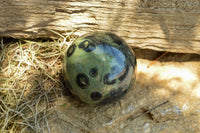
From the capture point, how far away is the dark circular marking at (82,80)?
217 cm

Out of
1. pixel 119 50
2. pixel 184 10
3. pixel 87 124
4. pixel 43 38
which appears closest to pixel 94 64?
pixel 119 50

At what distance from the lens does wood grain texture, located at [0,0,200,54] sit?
2654mm

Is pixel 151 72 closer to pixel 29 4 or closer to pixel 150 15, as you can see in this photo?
pixel 150 15

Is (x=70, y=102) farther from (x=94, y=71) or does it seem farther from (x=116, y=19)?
(x=116, y=19)

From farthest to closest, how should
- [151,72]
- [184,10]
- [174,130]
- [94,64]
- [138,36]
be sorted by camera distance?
1. [151,72]
2. [138,36]
3. [184,10]
4. [174,130]
5. [94,64]

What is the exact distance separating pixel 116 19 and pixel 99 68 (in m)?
0.94

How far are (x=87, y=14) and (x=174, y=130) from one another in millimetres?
1872

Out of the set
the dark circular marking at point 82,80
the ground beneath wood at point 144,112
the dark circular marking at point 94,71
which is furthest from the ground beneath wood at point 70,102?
the dark circular marking at point 94,71

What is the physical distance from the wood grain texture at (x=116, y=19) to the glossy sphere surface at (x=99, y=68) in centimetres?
55

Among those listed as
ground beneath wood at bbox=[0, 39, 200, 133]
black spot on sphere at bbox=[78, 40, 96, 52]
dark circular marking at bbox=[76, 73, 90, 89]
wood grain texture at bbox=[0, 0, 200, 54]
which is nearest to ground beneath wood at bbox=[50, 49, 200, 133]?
ground beneath wood at bbox=[0, 39, 200, 133]

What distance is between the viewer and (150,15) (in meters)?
2.69

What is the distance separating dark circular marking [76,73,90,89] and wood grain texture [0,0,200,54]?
3.06ft

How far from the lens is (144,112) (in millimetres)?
2604

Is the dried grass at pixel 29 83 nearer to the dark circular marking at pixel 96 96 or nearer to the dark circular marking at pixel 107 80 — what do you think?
the dark circular marking at pixel 96 96
